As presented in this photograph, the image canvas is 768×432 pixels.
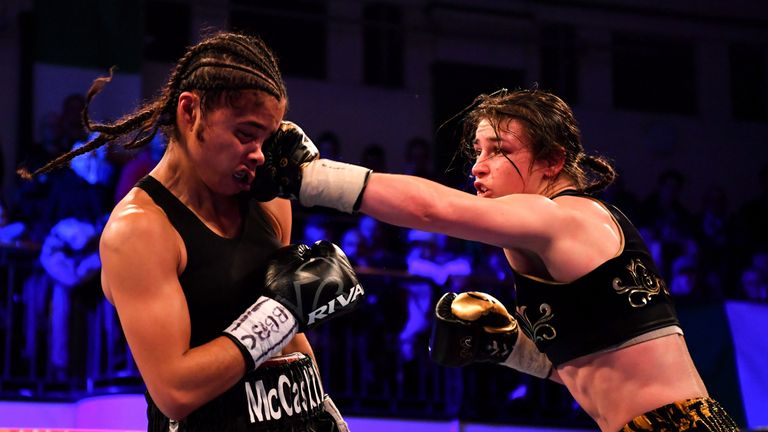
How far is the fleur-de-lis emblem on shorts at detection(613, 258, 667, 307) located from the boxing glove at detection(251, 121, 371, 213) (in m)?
0.74

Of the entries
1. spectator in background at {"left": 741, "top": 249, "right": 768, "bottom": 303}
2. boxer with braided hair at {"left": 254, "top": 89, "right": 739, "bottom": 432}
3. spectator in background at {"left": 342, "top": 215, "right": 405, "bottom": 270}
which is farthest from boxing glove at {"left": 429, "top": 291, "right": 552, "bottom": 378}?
spectator in background at {"left": 741, "top": 249, "right": 768, "bottom": 303}

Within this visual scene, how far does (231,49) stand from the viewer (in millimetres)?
2443

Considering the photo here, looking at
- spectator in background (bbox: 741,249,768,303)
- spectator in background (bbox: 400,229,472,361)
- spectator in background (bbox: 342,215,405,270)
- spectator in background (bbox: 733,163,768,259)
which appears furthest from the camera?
spectator in background (bbox: 733,163,768,259)

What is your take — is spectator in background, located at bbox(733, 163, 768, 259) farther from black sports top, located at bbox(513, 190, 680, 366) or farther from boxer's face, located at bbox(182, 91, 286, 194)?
boxer's face, located at bbox(182, 91, 286, 194)

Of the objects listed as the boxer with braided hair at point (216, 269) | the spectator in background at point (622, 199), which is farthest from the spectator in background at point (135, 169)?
the spectator in background at point (622, 199)

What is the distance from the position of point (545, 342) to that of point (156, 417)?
3.42 ft

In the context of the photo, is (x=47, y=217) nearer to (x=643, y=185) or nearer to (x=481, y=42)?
Result: (x=481, y=42)

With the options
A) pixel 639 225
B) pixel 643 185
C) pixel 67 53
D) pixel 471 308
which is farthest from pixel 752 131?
pixel 471 308

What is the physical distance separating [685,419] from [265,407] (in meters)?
1.05

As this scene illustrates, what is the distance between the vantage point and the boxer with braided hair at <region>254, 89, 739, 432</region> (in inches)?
92.9

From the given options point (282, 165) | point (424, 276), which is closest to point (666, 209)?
point (424, 276)

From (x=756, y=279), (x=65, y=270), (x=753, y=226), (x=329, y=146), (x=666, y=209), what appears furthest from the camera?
(x=753, y=226)

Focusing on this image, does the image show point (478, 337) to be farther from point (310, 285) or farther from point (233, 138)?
point (233, 138)

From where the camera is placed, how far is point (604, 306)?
2490 millimetres
